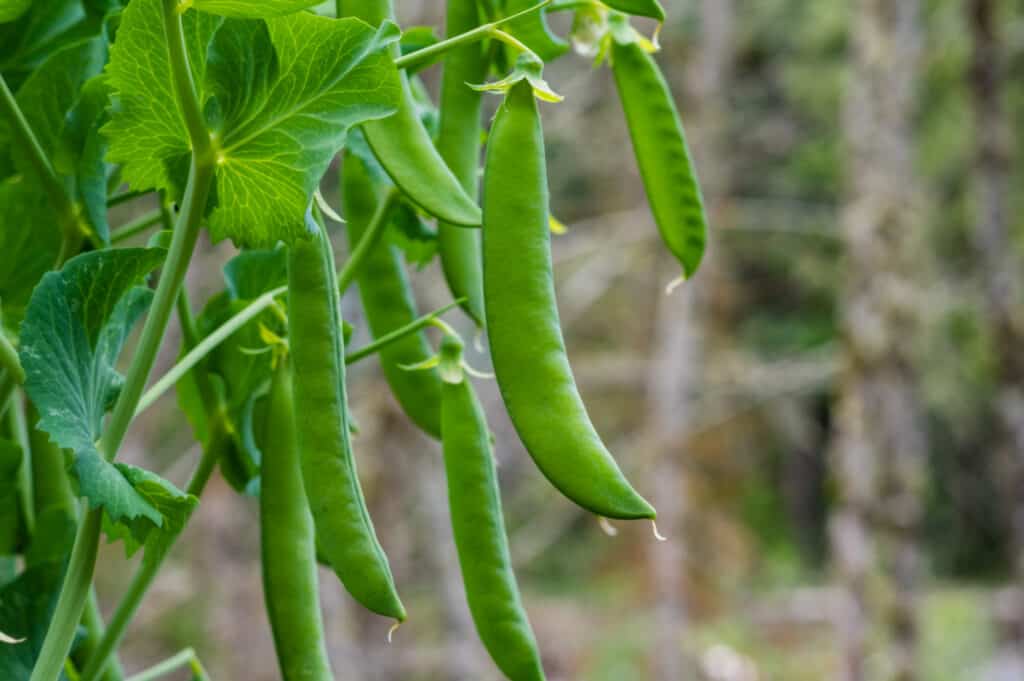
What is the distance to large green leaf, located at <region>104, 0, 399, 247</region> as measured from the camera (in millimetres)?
462

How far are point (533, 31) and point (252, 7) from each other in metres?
0.24

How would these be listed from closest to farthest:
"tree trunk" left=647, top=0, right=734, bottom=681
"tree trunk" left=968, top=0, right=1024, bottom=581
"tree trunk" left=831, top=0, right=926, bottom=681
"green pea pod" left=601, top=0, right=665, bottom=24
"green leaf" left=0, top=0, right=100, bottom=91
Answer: "green pea pod" left=601, top=0, right=665, bottom=24
"green leaf" left=0, top=0, right=100, bottom=91
"tree trunk" left=831, top=0, right=926, bottom=681
"tree trunk" left=968, top=0, right=1024, bottom=581
"tree trunk" left=647, top=0, right=734, bottom=681

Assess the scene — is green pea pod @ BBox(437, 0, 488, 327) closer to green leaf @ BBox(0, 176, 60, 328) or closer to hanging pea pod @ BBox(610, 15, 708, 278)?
hanging pea pod @ BBox(610, 15, 708, 278)

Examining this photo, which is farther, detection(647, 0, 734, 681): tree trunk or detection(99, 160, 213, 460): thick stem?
detection(647, 0, 734, 681): tree trunk

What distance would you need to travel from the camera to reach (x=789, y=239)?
9.02 m

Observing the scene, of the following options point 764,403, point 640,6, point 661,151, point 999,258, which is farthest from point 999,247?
point 764,403

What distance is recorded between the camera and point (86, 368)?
49cm

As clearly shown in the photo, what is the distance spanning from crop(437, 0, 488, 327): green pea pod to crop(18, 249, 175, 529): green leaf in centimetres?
18

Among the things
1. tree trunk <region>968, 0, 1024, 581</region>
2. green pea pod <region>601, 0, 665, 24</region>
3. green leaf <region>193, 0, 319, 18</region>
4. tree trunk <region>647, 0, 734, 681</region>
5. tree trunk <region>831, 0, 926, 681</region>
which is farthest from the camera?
tree trunk <region>647, 0, 734, 681</region>

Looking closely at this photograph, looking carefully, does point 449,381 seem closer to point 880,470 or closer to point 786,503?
point 880,470

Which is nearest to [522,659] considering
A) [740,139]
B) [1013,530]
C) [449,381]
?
[449,381]

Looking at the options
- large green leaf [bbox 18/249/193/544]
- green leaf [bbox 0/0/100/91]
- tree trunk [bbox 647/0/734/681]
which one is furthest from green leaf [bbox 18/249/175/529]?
tree trunk [bbox 647/0/734/681]

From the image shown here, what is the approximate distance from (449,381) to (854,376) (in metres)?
2.68

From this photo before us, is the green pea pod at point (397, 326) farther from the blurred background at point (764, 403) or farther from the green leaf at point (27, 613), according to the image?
the blurred background at point (764, 403)
